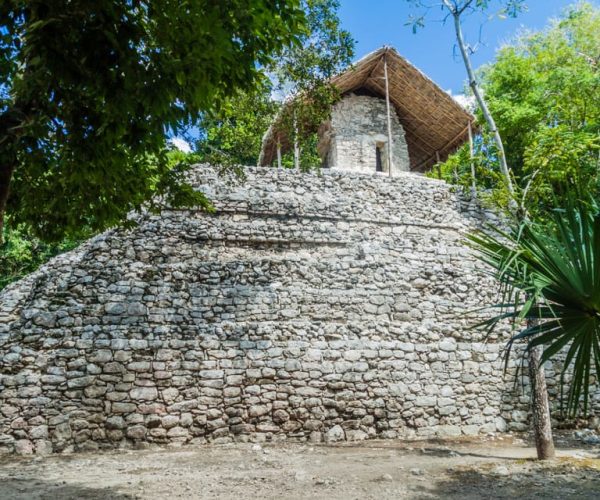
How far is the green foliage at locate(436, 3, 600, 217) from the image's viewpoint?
25.0ft

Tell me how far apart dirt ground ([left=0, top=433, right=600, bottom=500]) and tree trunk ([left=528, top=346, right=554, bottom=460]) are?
210mm

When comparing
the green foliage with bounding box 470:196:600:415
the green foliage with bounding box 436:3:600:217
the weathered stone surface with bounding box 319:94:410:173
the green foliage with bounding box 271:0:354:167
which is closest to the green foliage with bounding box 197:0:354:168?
the green foliage with bounding box 271:0:354:167

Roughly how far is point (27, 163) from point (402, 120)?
1487cm

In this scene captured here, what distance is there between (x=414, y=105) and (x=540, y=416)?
1206 centimetres

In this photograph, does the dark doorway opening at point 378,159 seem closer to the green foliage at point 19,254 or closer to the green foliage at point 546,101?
the green foliage at point 546,101

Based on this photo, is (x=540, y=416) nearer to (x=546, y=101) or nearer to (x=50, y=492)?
(x=50, y=492)

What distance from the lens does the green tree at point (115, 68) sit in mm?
3219

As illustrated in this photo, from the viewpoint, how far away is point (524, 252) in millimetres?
4125

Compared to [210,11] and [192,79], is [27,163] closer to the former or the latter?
[192,79]

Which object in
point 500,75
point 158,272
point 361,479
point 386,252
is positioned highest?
point 500,75

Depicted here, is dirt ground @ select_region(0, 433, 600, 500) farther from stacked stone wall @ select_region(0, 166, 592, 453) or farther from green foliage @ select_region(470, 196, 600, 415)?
green foliage @ select_region(470, 196, 600, 415)

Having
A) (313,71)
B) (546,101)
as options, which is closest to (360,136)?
(546,101)

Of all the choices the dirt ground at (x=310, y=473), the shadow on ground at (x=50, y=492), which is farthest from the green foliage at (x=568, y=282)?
the shadow on ground at (x=50, y=492)

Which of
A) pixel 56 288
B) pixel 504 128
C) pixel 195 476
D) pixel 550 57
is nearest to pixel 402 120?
pixel 504 128
